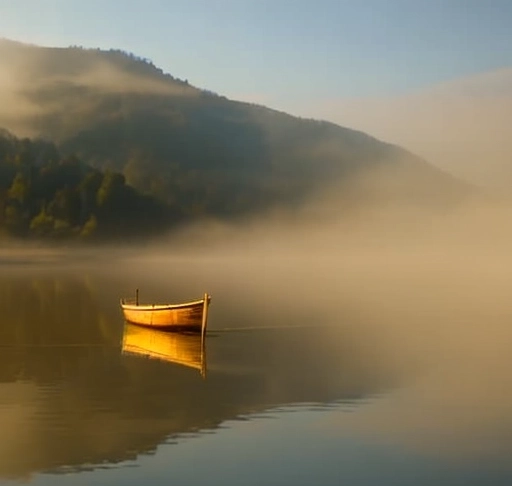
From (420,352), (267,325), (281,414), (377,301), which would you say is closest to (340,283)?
(377,301)

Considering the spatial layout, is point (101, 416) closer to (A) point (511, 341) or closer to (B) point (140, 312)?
(B) point (140, 312)

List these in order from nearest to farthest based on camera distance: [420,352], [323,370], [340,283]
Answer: [323,370] → [420,352] → [340,283]

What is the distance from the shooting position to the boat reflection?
37.0 meters

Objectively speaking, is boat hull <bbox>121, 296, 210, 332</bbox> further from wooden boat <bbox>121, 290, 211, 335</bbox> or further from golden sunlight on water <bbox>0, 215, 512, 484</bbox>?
golden sunlight on water <bbox>0, 215, 512, 484</bbox>

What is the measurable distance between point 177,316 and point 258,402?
1910 cm

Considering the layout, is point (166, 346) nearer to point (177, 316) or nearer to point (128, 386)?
point (177, 316)

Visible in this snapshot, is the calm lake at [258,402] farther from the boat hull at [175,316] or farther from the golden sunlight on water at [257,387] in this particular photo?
the boat hull at [175,316]

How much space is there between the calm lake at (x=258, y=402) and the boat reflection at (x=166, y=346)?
0.16 meters

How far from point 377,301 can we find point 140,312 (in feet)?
112

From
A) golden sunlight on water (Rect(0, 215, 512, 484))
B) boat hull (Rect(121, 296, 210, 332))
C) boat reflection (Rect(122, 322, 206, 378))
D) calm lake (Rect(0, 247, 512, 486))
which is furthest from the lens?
boat hull (Rect(121, 296, 210, 332))

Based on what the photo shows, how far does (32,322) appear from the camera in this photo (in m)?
52.4

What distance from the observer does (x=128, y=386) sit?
30.1m

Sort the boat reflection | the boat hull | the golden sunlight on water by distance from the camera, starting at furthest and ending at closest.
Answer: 1. the boat hull
2. the boat reflection
3. the golden sunlight on water

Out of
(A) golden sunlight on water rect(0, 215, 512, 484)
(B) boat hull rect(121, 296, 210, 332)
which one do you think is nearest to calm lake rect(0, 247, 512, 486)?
(A) golden sunlight on water rect(0, 215, 512, 484)
